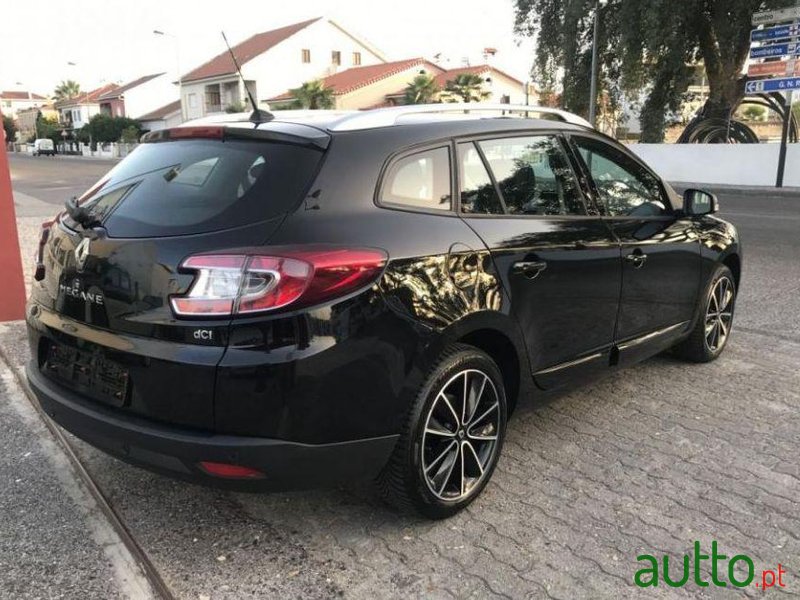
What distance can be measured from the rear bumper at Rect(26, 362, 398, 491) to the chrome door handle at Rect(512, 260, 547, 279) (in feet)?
3.08

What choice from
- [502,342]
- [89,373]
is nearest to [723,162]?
[502,342]

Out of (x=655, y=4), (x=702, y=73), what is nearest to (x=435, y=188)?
(x=655, y=4)

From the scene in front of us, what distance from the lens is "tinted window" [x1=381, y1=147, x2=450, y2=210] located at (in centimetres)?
276

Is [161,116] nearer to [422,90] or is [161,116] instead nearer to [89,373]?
[422,90]

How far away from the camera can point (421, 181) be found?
2.88m

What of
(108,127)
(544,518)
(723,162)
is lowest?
(544,518)

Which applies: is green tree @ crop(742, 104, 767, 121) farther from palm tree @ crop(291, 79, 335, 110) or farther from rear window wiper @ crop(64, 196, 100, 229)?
rear window wiper @ crop(64, 196, 100, 229)

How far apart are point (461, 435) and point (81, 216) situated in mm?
1834

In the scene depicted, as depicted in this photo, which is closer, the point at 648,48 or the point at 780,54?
the point at 780,54

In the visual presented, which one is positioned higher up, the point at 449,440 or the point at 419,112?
the point at 419,112

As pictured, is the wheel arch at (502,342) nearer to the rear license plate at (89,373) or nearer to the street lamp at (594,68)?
the rear license plate at (89,373)

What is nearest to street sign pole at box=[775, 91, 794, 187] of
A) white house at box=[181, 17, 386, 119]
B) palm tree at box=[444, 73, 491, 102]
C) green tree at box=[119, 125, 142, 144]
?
palm tree at box=[444, 73, 491, 102]

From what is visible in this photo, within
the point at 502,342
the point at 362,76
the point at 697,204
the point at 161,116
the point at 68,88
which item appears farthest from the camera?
the point at 68,88

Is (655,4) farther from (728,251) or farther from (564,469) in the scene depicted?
(564,469)
